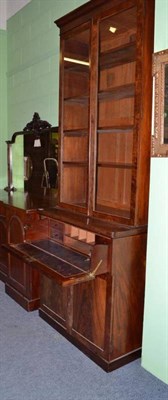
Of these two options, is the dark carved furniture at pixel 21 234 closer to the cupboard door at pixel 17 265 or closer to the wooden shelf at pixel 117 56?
the cupboard door at pixel 17 265

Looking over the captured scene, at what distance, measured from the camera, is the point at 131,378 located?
200cm

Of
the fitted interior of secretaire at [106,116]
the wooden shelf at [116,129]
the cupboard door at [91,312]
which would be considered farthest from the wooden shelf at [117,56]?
the cupboard door at [91,312]

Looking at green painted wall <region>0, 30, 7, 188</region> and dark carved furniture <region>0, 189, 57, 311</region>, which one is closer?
dark carved furniture <region>0, 189, 57, 311</region>

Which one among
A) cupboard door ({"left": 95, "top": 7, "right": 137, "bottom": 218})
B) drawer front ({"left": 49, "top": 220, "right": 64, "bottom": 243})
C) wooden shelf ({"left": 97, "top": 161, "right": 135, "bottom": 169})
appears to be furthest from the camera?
drawer front ({"left": 49, "top": 220, "right": 64, "bottom": 243})

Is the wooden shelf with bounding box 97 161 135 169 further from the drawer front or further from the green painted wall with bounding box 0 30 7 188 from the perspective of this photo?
the green painted wall with bounding box 0 30 7 188

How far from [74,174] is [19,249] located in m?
0.70

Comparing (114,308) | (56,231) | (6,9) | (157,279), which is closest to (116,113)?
(56,231)

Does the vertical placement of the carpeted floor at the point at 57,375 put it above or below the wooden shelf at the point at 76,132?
below

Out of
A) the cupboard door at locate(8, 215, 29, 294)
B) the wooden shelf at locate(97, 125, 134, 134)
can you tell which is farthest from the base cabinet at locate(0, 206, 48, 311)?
the wooden shelf at locate(97, 125, 134, 134)

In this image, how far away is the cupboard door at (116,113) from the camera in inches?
79.3

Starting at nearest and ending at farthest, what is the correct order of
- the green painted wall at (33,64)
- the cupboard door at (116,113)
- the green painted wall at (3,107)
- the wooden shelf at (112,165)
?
the cupboard door at (116,113) → the wooden shelf at (112,165) → the green painted wall at (33,64) → the green painted wall at (3,107)

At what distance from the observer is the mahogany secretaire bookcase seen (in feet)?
6.15

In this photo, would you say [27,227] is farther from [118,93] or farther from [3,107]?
[3,107]

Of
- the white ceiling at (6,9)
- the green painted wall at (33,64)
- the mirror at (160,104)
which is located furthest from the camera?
the white ceiling at (6,9)
